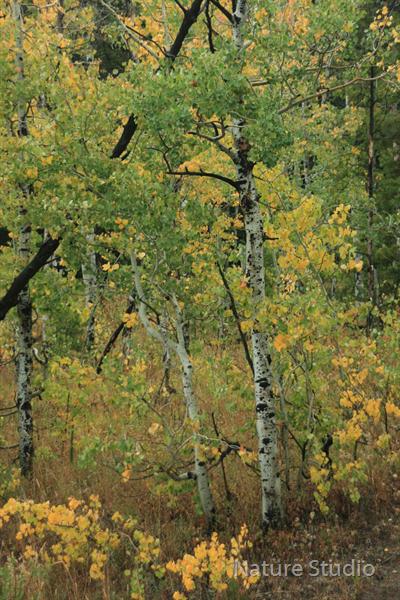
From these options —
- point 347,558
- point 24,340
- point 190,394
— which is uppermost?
point 24,340

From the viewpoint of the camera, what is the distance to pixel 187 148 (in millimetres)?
6281

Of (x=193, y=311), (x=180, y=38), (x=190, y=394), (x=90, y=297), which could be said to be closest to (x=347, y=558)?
(x=190, y=394)

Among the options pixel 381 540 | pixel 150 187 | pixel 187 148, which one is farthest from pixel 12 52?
pixel 381 540

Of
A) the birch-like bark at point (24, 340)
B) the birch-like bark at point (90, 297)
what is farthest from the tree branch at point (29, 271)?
the birch-like bark at point (24, 340)

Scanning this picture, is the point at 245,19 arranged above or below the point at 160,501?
above

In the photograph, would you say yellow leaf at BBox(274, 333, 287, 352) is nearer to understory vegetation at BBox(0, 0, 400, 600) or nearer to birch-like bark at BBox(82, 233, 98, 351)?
understory vegetation at BBox(0, 0, 400, 600)

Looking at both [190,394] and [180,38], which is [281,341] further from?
[180,38]

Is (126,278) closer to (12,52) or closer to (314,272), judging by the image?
(314,272)

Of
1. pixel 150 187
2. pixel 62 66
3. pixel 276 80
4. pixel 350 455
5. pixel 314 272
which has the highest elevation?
pixel 62 66

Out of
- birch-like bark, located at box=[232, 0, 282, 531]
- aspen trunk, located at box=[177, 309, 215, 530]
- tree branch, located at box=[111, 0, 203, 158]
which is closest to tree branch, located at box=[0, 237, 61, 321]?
tree branch, located at box=[111, 0, 203, 158]

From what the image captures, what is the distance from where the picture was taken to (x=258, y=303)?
5.59m

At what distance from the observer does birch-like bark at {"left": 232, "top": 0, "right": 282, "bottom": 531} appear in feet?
18.6

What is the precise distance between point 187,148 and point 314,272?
81.2 inches

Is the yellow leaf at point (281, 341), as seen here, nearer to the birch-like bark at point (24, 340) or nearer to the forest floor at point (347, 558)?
the forest floor at point (347, 558)
